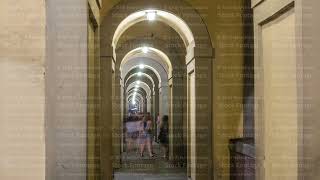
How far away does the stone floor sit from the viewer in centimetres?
1510

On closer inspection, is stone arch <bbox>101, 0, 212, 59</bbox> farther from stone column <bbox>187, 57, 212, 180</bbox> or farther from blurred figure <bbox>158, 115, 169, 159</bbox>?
blurred figure <bbox>158, 115, 169, 159</bbox>

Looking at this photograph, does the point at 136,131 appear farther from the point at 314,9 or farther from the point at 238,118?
the point at 314,9

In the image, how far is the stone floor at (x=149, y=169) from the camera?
15102 millimetres

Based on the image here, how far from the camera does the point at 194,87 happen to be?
1138 cm

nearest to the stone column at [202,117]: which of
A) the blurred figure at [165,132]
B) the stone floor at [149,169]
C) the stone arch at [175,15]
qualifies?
the stone arch at [175,15]

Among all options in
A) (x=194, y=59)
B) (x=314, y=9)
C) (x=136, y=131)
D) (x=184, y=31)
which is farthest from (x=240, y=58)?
(x=136, y=131)

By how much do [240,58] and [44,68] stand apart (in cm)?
829

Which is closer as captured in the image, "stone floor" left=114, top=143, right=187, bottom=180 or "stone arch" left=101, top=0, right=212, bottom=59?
"stone arch" left=101, top=0, right=212, bottom=59

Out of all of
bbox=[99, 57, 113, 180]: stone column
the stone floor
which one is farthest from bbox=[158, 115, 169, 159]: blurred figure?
bbox=[99, 57, 113, 180]: stone column

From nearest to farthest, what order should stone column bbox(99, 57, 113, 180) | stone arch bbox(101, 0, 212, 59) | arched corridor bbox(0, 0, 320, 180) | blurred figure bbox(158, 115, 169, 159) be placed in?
arched corridor bbox(0, 0, 320, 180) → stone arch bbox(101, 0, 212, 59) → stone column bbox(99, 57, 113, 180) → blurred figure bbox(158, 115, 169, 159)

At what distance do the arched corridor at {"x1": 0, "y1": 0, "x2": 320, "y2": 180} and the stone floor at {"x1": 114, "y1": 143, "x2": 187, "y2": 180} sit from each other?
8.87 ft

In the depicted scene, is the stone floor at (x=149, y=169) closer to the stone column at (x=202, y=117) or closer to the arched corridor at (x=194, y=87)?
the arched corridor at (x=194, y=87)

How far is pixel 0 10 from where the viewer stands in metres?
2.91

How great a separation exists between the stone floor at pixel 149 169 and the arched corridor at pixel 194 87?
2.70 m
